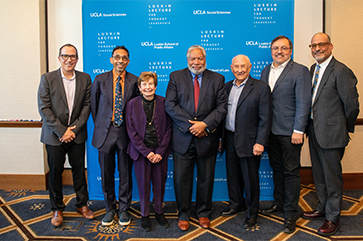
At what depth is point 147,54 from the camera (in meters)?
3.21

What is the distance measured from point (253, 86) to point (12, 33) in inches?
137

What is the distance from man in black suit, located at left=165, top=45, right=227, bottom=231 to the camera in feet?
7.86

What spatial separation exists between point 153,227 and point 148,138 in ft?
3.13

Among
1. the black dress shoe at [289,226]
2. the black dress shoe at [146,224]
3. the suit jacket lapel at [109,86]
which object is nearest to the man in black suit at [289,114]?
the black dress shoe at [289,226]

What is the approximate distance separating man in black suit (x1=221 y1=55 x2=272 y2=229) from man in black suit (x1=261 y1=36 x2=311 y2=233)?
7.0 inches

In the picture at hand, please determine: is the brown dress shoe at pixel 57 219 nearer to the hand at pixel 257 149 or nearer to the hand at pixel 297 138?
the hand at pixel 257 149

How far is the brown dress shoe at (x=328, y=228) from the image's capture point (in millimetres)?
2350

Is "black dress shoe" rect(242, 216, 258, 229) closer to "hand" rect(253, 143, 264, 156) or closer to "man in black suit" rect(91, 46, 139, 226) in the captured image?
"hand" rect(253, 143, 264, 156)

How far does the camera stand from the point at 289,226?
2.41m

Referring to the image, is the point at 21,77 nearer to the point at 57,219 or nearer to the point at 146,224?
the point at 57,219

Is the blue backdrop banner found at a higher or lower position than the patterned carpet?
higher

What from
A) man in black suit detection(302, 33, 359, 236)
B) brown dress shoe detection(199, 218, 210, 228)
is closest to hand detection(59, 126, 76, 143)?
brown dress shoe detection(199, 218, 210, 228)

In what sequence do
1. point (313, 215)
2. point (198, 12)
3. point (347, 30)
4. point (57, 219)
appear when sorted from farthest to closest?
point (347, 30), point (198, 12), point (313, 215), point (57, 219)

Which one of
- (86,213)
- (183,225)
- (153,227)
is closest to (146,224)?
(153,227)
